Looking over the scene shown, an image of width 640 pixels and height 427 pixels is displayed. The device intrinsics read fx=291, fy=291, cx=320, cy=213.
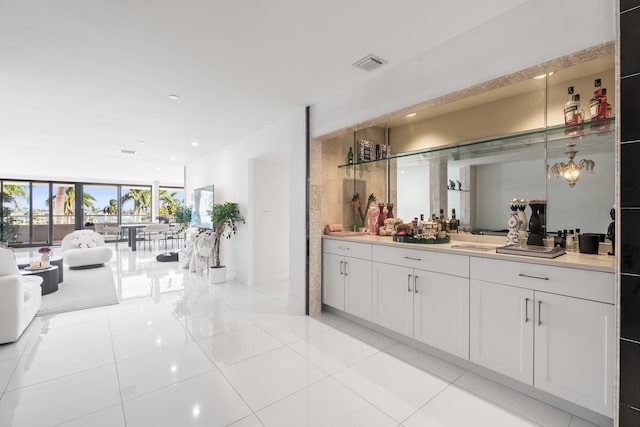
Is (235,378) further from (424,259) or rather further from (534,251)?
(534,251)

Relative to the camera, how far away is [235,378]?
2.21 m

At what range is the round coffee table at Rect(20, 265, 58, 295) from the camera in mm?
4191

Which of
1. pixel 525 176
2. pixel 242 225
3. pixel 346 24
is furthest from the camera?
pixel 242 225

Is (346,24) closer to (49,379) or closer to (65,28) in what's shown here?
(65,28)

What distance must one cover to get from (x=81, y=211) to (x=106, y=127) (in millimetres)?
8833

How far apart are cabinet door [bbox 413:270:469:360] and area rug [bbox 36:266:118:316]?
13.1 ft

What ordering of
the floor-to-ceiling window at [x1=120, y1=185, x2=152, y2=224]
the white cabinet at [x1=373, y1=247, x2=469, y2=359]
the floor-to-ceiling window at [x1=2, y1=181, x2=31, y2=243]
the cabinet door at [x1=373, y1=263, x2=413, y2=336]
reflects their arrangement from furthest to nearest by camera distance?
the floor-to-ceiling window at [x1=120, y1=185, x2=152, y2=224]
the floor-to-ceiling window at [x1=2, y1=181, x2=31, y2=243]
the cabinet door at [x1=373, y1=263, x2=413, y2=336]
the white cabinet at [x1=373, y1=247, x2=469, y2=359]

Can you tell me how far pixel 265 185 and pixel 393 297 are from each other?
320 cm

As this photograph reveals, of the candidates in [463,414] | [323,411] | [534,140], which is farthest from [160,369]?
[534,140]

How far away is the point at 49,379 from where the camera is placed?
219 centimetres

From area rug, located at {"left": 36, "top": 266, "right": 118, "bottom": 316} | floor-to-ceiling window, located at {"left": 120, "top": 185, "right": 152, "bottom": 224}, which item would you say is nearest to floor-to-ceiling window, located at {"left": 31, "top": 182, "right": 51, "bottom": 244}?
floor-to-ceiling window, located at {"left": 120, "top": 185, "right": 152, "bottom": 224}

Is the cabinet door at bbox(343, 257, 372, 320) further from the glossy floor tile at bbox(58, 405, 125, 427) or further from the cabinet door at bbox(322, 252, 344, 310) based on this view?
the glossy floor tile at bbox(58, 405, 125, 427)

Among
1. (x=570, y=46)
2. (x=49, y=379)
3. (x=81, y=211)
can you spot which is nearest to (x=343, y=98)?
(x=570, y=46)

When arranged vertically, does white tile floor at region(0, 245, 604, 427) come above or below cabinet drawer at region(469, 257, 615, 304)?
below
